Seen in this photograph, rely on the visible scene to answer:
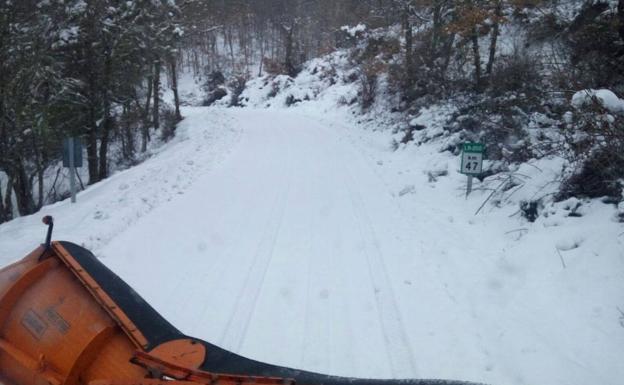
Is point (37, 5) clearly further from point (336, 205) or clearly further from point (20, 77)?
point (336, 205)

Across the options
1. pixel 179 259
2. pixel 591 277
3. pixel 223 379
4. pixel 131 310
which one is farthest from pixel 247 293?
pixel 591 277

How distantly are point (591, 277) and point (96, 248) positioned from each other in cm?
660

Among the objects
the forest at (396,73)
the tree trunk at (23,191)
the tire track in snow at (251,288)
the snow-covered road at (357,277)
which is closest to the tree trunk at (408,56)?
the forest at (396,73)

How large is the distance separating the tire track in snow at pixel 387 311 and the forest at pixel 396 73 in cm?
301

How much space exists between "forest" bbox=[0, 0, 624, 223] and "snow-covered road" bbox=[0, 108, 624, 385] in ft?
5.37

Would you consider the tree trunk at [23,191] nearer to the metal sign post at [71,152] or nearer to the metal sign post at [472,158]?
the metal sign post at [71,152]

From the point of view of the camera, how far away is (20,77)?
13172 mm

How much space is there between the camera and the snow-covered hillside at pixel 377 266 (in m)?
4.44

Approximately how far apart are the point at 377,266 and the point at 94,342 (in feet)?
13.7

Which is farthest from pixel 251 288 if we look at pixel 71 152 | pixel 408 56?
pixel 408 56

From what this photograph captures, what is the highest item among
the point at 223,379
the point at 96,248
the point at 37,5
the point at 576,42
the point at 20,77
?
the point at 37,5

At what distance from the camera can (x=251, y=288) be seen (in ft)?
19.2

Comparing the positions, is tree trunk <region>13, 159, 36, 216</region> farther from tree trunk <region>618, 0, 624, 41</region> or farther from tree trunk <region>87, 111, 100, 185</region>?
tree trunk <region>618, 0, 624, 41</region>

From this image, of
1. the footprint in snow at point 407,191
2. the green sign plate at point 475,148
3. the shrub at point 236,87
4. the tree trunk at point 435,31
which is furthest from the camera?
the shrub at point 236,87
